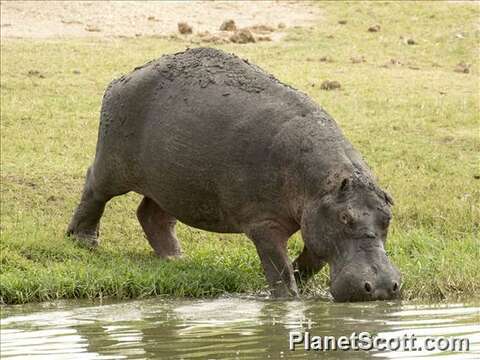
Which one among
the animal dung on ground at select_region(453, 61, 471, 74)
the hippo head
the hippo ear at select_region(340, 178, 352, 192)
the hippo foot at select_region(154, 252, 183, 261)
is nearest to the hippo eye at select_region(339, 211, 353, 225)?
the hippo head

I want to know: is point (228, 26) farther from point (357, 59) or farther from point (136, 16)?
point (357, 59)

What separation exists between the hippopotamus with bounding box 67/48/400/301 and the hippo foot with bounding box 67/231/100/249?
0.02 m

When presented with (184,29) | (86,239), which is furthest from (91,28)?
(86,239)

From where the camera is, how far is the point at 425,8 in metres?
25.8

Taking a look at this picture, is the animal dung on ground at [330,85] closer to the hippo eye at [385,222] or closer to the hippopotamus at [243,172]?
the hippopotamus at [243,172]

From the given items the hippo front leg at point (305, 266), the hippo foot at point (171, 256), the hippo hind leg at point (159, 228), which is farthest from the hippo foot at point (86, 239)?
the hippo front leg at point (305, 266)

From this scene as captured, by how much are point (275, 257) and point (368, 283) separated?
1.14 m

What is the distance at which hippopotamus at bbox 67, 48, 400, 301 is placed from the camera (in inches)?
330

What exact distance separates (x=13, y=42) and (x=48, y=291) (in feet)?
40.6

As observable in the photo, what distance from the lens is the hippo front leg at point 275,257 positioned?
896 centimetres

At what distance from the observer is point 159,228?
415 inches

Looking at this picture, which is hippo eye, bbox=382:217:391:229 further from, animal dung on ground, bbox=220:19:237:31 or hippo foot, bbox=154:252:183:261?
animal dung on ground, bbox=220:19:237:31

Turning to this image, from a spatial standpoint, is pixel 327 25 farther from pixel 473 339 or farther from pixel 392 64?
pixel 473 339

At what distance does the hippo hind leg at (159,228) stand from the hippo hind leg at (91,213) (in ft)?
0.93
